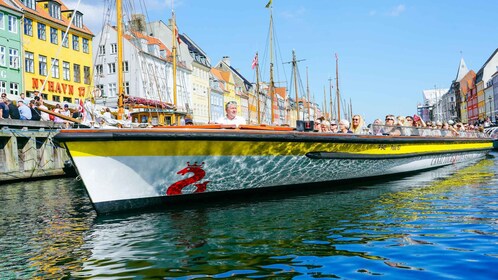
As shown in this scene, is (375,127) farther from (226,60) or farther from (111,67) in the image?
(226,60)

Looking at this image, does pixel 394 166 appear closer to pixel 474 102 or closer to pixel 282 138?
pixel 282 138

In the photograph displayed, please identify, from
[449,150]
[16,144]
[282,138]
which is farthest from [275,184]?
[16,144]

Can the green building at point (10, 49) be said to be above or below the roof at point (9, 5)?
below

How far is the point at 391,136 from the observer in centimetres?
1220

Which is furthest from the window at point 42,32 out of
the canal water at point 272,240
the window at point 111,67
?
the canal water at point 272,240

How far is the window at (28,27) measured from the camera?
121 ft

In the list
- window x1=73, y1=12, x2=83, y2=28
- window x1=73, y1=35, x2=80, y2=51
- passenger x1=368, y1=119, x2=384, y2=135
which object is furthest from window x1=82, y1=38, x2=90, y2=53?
passenger x1=368, y1=119, x2=384, y2=135

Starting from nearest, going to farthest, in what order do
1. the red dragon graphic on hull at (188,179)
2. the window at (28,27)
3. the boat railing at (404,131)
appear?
the red dragon graphic on hull at (188,179) → the boat railing at (404,131) → the window at (28,27)

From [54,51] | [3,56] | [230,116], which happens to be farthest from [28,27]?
[230,116]

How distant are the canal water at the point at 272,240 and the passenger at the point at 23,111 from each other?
1257cm

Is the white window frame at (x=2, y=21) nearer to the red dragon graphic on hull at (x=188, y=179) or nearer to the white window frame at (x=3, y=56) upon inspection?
the white window frame at (x=3, y=56)

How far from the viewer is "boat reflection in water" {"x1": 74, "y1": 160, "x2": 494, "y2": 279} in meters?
4.55

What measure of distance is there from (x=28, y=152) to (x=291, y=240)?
1880 cm

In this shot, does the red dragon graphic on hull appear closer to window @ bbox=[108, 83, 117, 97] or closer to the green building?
the green building
